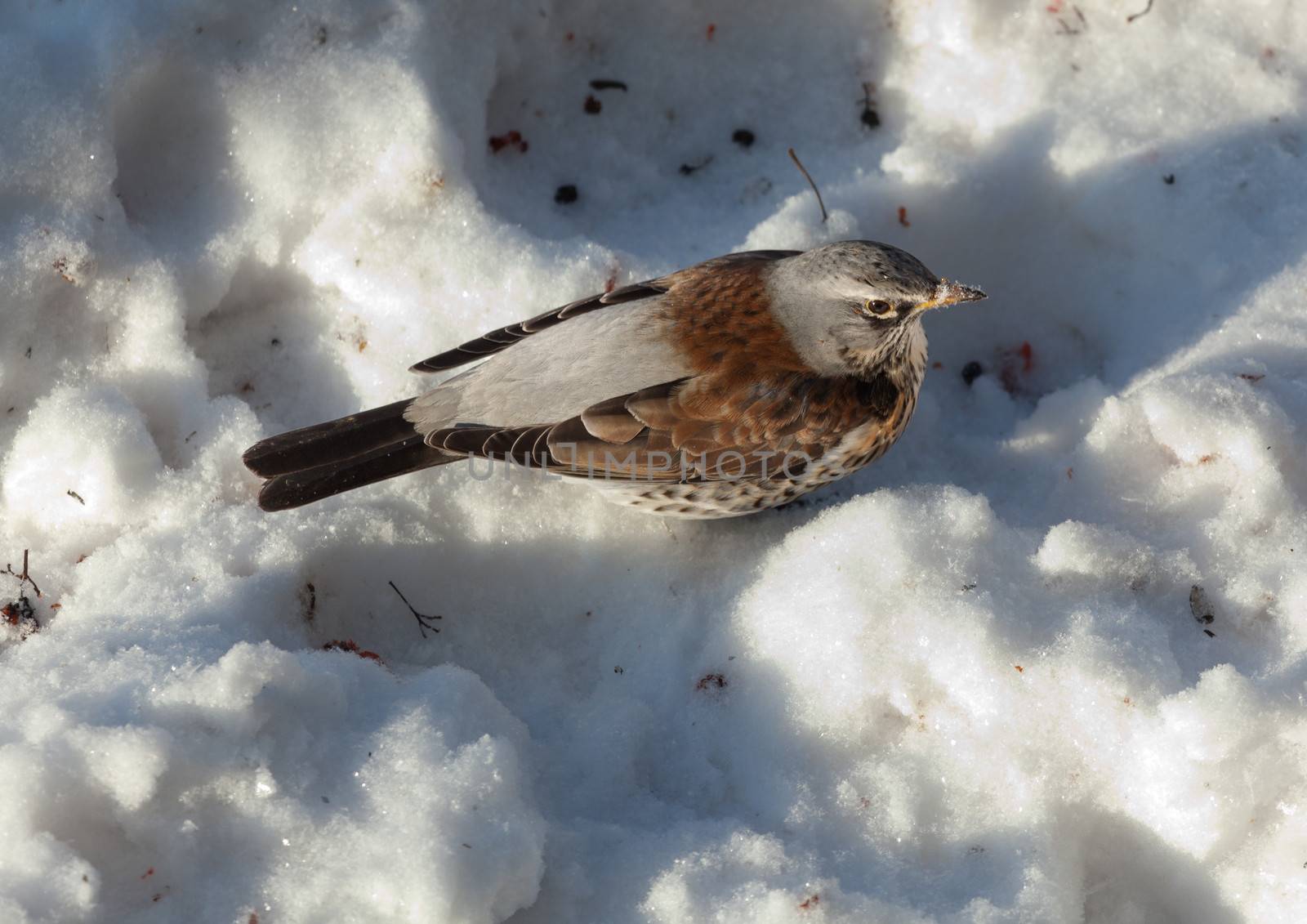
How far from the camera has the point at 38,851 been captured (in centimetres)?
283

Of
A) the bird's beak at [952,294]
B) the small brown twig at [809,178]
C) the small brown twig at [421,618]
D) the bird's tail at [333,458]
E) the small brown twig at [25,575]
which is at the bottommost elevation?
the small brown twig at [421,618]

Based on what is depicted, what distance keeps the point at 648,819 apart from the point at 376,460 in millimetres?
1502

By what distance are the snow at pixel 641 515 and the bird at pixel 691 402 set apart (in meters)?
0.22

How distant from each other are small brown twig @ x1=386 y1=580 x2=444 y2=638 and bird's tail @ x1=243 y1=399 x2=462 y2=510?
38 centimetres

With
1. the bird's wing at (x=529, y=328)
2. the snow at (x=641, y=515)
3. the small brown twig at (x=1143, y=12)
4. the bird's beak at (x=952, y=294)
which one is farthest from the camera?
the small brown twig at (x=1143, y=12)

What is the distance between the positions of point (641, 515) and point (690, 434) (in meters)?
0.57

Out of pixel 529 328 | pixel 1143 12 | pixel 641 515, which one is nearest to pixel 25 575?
pixel 529 328

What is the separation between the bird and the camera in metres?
3.81

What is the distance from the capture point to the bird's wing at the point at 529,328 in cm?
413

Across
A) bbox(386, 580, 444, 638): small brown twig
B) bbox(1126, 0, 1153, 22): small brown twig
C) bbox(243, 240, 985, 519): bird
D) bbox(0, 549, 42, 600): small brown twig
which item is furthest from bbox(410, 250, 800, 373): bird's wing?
bbox(1126, 0, 1153, 22): small brown twig

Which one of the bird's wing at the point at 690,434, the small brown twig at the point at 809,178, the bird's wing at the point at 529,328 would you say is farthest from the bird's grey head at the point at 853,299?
the small brown twig at the point at 809,178

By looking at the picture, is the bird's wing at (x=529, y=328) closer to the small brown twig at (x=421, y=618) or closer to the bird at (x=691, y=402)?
the bird at (x=691, y=402)

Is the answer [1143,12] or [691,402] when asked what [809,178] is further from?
[1143,12]

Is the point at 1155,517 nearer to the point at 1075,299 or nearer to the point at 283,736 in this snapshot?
the point at 1075,299
